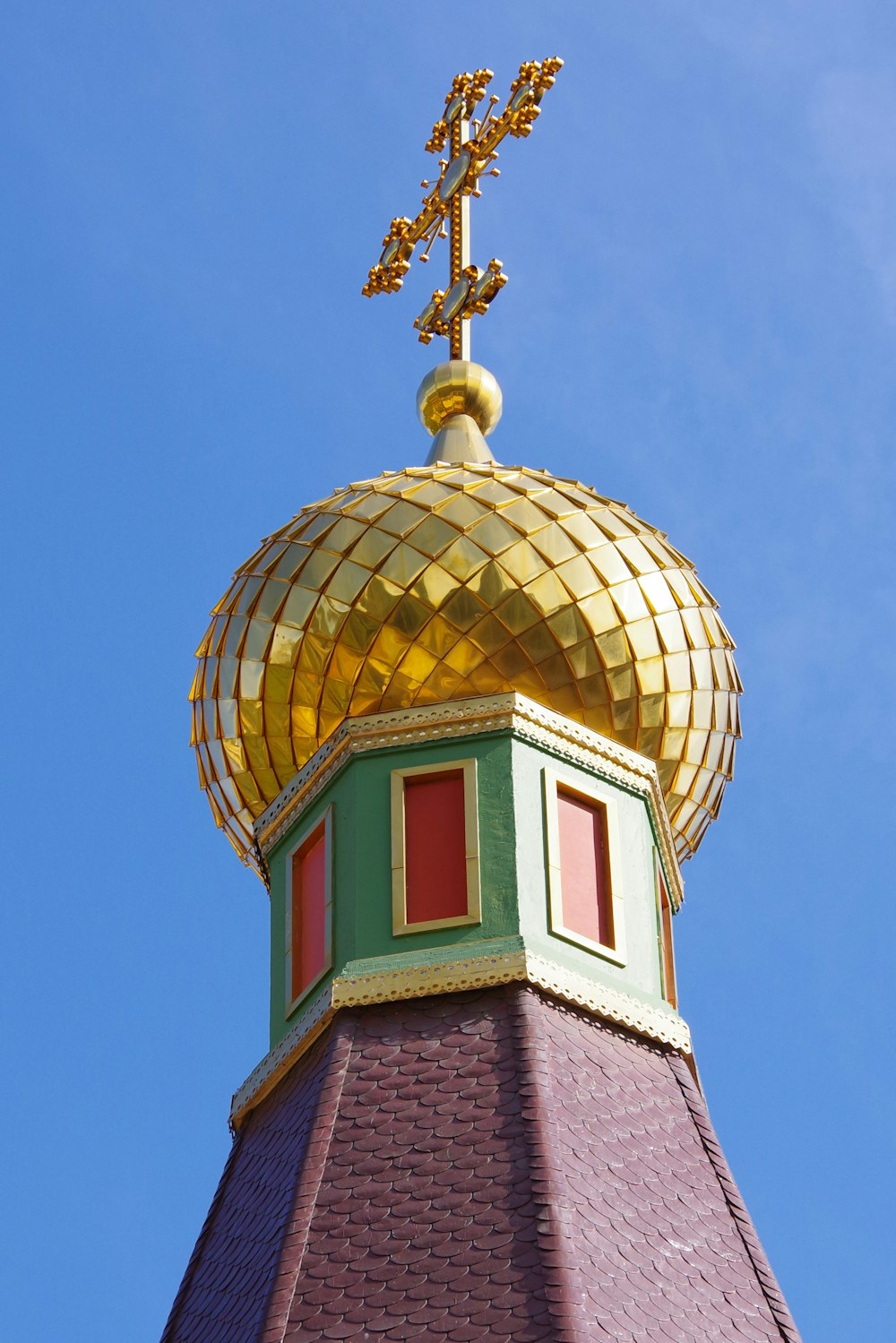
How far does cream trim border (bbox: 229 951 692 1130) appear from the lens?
61.4 feet

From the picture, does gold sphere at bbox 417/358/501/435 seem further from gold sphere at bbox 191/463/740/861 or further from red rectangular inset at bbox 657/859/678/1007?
red rectangular inset at bbox 657/859/678/1007

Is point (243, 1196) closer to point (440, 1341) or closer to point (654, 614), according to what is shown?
point (440, 1341)

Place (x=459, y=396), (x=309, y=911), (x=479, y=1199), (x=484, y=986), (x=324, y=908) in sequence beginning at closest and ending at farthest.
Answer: (x=479, y=1199) < (x=484, y=986) < (x=324, y=908) < (x=309, y=911) < (x=459, y=396)

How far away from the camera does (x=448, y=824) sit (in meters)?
19.7

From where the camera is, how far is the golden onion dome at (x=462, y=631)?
20.0 metres

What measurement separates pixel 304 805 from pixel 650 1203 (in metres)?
3.97

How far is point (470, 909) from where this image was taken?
19.2 m

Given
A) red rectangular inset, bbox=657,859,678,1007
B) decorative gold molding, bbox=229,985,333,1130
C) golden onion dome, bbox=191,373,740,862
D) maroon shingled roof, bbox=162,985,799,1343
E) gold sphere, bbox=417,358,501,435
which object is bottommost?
maroon shingled roof, bbox=162,985,799,1343

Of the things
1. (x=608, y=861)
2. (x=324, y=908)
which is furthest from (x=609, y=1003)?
(x=324, y=908)

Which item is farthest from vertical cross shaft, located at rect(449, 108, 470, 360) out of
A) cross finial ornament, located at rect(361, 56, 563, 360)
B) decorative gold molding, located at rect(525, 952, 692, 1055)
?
decorative gold molding, located at rect(525, 952, 692, 1055)

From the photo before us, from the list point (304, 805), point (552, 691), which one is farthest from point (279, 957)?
point (552, 691)

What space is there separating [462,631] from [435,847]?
134 centimetres

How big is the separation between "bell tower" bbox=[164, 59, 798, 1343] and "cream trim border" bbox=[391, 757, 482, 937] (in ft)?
0.07

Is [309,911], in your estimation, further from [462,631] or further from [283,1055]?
[462,631]
